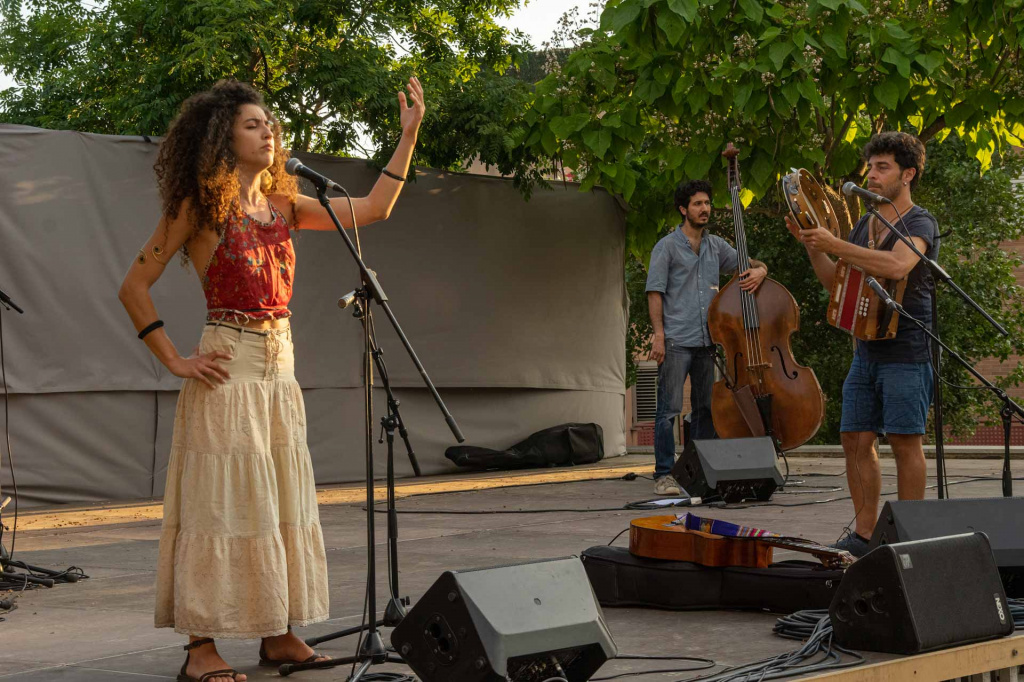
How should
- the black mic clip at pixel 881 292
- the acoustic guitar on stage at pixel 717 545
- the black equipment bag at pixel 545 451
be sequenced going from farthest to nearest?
the black equipment bag at pixel 545 451, the black mic clip at pixel 881 292, the acoustic guitar on stage at pixel 717 545

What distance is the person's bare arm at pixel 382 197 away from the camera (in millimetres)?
3678

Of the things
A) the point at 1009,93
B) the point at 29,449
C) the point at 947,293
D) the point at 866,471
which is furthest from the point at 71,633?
the point at 947,293

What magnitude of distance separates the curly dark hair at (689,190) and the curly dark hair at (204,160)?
4.92 metres

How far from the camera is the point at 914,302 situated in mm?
5000

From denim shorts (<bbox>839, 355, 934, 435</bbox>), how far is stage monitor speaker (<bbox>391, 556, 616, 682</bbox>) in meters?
2.45

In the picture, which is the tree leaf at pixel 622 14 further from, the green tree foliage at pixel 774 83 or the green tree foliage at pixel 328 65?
the green tree foliage at pixel 328 65

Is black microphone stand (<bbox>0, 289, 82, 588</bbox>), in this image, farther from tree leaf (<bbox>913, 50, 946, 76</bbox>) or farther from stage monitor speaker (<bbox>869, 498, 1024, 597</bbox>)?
tree leaf (<bbox>913, 50, 946, 76</bbox>)

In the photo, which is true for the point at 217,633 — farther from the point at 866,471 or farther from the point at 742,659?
the point at 866,471

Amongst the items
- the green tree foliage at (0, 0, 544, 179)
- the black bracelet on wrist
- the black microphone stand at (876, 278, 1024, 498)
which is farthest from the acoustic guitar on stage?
the green tree foliage at (0, 0, 544, 179)

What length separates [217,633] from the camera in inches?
127

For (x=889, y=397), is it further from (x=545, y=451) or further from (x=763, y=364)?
(x=545, y=451)

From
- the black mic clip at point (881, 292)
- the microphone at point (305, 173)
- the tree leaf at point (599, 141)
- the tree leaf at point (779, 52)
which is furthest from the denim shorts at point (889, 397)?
the tree leaf at point (599, 141)

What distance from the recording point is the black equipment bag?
10.3 metres

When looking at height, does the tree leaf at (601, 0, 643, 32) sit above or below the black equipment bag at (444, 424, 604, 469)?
above
